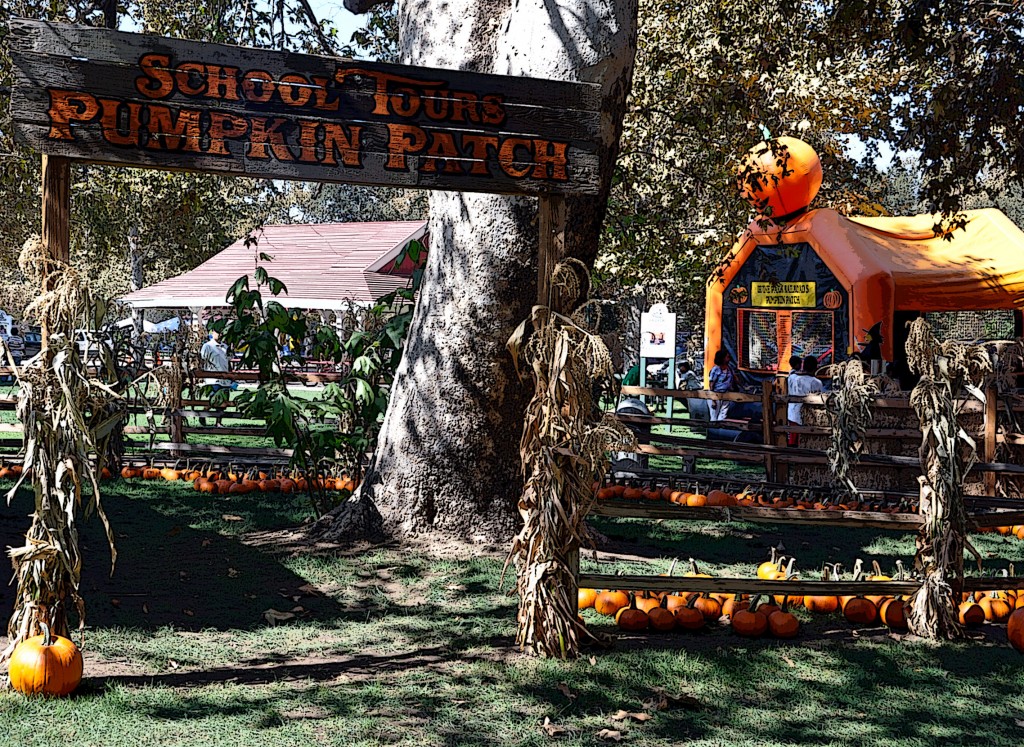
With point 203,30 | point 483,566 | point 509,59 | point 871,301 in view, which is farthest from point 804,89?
point 483,566

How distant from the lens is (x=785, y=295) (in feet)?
53.9

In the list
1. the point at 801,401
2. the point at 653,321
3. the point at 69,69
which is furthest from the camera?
the point at 653,321

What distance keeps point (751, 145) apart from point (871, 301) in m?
4.05

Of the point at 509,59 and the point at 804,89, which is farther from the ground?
the point at 804,89

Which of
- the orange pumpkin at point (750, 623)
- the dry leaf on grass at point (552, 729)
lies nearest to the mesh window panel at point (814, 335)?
the orange pumpkin at point (750, 623)

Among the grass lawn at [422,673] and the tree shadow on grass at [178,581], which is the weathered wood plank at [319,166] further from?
the tree shadow on grass at [178,581]

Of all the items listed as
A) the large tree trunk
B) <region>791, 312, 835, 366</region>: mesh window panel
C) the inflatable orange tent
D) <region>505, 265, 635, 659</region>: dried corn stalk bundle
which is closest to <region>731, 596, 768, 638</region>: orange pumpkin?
<region>505, 265, 635, 659</region>: dried corn stalk bundle

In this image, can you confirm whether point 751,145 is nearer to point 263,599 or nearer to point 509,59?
point 509,59

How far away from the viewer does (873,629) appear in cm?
577

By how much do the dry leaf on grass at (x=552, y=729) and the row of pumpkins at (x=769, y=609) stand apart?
58.6 inches

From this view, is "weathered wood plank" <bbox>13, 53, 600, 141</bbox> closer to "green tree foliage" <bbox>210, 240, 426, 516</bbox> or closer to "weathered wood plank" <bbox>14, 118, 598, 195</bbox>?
"weathered wood plank" <bbox>14, 118, 598, 195</bbox>

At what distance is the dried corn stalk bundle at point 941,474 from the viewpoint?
5422mm

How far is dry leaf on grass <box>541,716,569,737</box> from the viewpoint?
Answer: 4.05m

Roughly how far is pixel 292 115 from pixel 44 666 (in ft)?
8.03
